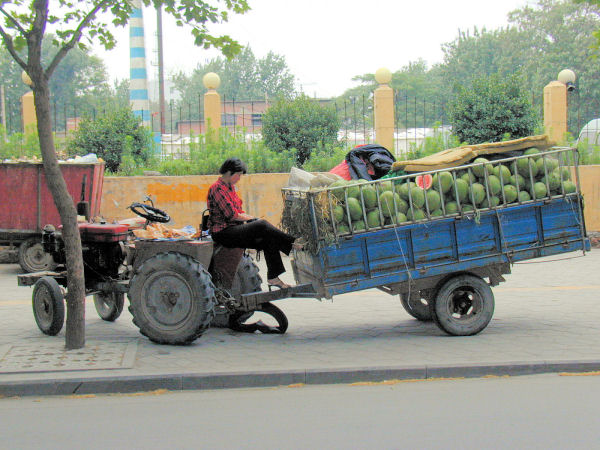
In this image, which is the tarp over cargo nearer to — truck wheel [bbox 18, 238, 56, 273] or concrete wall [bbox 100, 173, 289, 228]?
concrete wall [bbox 100, 173, 289, 228]

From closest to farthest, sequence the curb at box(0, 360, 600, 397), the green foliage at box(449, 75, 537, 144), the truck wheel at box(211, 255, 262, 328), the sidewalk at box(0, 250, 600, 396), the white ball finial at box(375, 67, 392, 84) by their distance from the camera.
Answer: the curb at box(0, 360, 600, 397), the sidewalk at box(0, 250, 600, 396), the truck wheel at box(211, 255, 262, 328), the green foliage at box(449, 75, 537, 144), the white ball finial at box(375, 67, 392, 84)

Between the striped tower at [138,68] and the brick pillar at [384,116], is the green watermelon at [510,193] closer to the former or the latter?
the brick pillar at [384,116]

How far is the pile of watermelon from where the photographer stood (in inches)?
283

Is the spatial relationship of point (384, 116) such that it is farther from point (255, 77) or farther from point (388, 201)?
point (255, 77)

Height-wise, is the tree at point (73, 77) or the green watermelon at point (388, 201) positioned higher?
the tree at point (73, 77)

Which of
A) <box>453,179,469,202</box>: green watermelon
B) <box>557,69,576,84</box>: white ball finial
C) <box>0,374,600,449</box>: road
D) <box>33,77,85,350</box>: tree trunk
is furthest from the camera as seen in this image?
<box>557,69,576,84</box>: white ball finial

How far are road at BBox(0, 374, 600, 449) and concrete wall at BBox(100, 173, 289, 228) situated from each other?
9.35m

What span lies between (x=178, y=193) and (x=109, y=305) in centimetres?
652

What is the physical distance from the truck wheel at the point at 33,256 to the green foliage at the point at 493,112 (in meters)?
9.62

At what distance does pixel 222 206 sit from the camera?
296 inches

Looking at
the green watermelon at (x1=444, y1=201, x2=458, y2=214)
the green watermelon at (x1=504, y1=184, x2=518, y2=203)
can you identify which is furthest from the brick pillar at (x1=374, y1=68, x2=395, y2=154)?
the green watermelon at (x1=444, y1=201, x2=458, y2=214)

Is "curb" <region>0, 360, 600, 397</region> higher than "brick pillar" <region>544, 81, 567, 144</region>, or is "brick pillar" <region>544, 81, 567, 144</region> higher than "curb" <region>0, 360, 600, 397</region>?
"brick pillar" <region>544, 81, 567, 144</region>

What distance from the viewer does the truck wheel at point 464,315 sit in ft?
24.7

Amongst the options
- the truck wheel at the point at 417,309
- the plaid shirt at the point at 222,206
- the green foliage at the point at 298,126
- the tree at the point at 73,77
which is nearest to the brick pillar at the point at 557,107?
the green foliage at the point at 298,126
